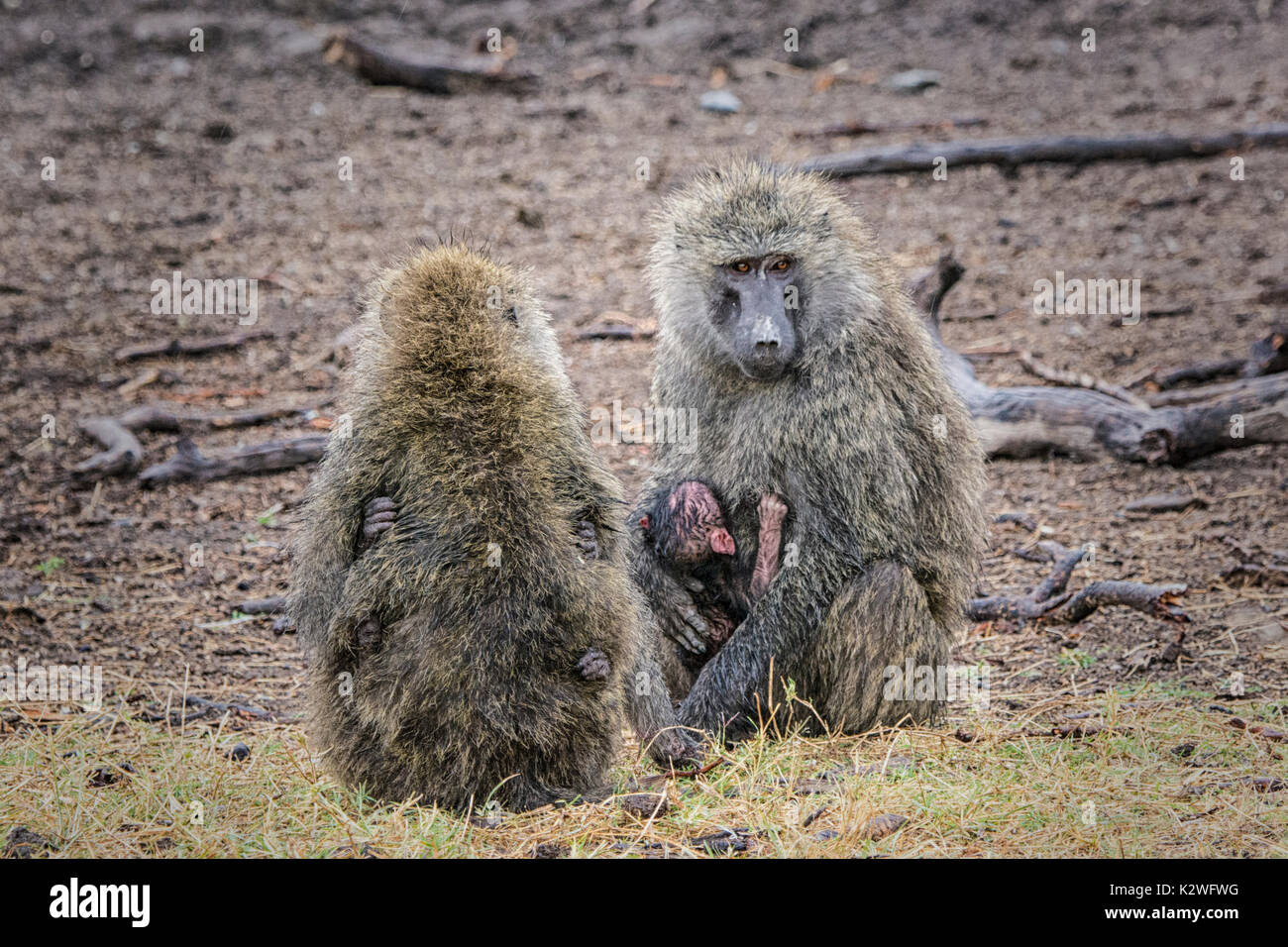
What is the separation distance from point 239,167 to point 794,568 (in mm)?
7685

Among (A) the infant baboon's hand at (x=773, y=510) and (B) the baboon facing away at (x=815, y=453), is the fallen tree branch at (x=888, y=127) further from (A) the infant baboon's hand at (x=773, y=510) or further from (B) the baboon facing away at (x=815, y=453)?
(A) the infant baboon's hand at (x=773, y=510)

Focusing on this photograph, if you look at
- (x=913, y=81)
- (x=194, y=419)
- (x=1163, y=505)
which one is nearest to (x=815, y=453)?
(x=1163, y=505)

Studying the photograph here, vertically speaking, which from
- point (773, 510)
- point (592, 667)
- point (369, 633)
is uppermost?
point (773, 510)

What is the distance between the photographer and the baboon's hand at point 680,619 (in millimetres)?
5250

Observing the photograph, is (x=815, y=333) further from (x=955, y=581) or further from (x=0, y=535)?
(x=0, y=535)

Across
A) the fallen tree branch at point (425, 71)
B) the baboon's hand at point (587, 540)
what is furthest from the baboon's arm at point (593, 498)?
the fallen tree branch at point (425, 71)

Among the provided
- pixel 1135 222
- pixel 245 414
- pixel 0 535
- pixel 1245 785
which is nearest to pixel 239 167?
pixel 245 414

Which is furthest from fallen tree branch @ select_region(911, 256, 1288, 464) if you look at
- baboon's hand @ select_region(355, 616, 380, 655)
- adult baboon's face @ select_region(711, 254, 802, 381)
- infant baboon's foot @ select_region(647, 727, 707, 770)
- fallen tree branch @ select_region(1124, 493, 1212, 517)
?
baboon's hand @ select_region(355, 616, 380, 655)

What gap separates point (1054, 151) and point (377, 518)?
819 centimetres

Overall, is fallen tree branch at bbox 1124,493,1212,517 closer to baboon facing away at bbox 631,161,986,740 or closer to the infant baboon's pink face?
baboon facing away at bbox 631,161,986,740

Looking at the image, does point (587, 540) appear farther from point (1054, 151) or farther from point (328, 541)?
point (1054, 151)

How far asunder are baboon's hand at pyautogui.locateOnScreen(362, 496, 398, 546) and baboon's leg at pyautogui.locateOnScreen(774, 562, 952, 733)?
173 centimetres

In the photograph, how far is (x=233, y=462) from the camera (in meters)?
7.31

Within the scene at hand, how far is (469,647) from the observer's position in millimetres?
3875
